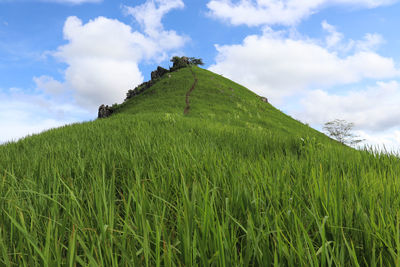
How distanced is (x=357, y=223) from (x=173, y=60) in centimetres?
3866

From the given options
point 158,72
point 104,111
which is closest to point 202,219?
point 104,111

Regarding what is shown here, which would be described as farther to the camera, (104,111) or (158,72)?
(158,72)

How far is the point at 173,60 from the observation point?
37.8 metres

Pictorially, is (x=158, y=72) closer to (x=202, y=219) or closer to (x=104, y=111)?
(x=104, y=111)

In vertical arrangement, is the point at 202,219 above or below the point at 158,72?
below

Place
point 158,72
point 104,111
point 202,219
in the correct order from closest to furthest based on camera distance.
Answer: point 202,219 < point 104,111 < point 158,72

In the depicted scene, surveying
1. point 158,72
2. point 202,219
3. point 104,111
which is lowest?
point 202,219

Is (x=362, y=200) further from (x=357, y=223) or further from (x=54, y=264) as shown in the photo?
(x=54, y=264)

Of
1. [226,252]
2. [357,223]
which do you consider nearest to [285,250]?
[226,252]

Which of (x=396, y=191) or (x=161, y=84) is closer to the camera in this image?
(x=396, y=191)

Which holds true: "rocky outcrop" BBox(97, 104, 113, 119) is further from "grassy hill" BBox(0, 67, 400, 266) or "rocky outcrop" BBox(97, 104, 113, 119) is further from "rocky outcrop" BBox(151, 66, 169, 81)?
"grassy hill" BBox(0, 67, 400, 266)

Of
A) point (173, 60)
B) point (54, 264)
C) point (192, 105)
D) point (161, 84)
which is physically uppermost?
point (173, 60)

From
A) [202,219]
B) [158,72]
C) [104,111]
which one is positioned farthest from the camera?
[158,72]

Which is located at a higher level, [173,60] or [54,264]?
[173,60]
